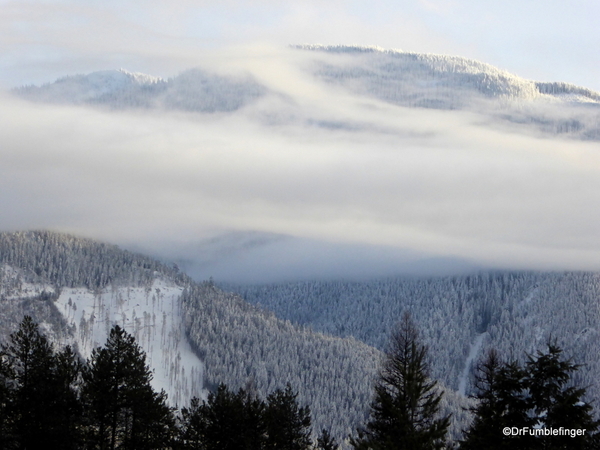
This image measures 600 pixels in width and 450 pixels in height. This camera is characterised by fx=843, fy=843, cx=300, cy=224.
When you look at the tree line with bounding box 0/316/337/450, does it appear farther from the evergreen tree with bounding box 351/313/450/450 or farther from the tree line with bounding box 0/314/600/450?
the evergreen tree with bounding box 351/313/450/450

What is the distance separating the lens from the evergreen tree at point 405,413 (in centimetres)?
4222

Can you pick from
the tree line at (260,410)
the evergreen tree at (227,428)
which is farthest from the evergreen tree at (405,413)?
the evergreen tree at (227,428)

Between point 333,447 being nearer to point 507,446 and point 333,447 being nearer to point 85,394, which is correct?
point 85,394

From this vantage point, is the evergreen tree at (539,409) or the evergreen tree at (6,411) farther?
the evergreen tree at (6,411)

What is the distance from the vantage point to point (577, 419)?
4462 centimetres

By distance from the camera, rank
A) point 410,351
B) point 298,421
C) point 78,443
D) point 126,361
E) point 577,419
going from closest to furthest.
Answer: point 577,419 → point 410,351 → point 78,443 → point 126,361 → point 298,421

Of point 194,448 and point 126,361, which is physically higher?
point 126,361

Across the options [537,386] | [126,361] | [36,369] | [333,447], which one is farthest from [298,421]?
[537,386]

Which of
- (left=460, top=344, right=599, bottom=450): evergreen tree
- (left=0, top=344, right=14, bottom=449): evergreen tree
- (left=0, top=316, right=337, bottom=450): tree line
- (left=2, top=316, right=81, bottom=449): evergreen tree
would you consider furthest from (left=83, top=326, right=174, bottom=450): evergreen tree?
(left=460, top=344, right=599, bottom=450): evergreen tree

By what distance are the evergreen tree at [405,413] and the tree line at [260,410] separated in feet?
0.25

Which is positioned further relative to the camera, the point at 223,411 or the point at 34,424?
the point at 223,411

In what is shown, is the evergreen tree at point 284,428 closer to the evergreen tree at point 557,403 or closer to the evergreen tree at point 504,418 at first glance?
the evergreen tree at point 504,418

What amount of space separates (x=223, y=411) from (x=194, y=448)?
324cm

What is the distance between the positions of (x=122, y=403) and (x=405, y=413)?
2244 cm
